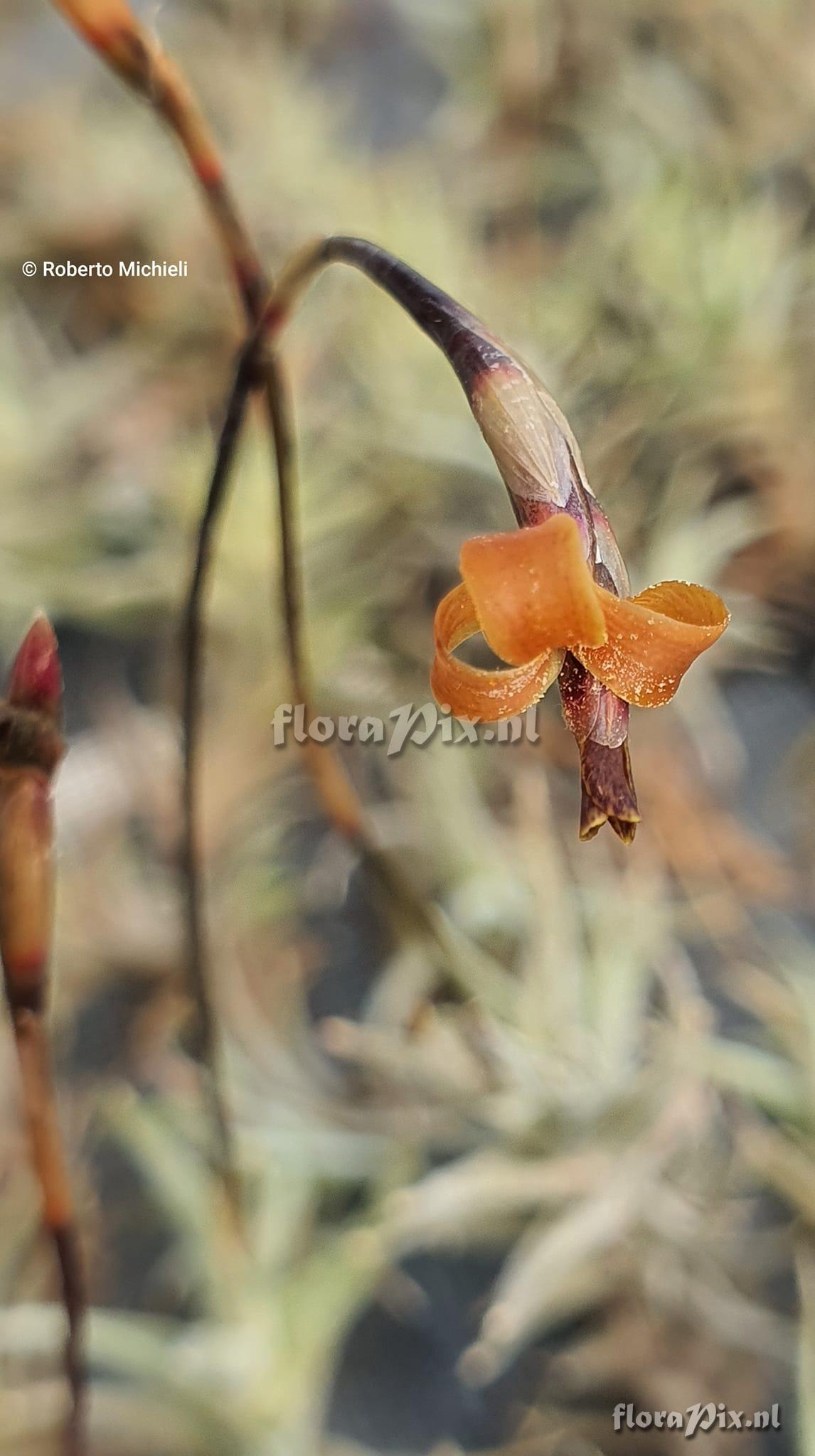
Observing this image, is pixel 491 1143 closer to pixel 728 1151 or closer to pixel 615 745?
pixel 728 1151

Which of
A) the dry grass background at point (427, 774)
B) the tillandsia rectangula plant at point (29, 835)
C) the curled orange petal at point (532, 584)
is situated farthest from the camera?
the dry grass background at point (427, 774)

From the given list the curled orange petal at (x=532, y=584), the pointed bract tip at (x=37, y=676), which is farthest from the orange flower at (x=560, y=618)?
the pointed bract tip at (x=37, y=676)

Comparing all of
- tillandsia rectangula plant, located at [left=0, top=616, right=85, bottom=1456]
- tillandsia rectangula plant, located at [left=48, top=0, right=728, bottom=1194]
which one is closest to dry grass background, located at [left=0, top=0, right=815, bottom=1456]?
tillandsia rectangula plant, located at [left=0, top=616, right=85, bottom=1456]

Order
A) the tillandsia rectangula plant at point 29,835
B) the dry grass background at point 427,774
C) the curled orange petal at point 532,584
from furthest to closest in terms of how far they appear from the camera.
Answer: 1. the dry grass background at point 427,774
2. the tillandsia rectangula plant at point 29,835
3. the curled orange petal at point 532,584

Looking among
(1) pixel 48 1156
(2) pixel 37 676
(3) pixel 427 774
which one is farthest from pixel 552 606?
(3) pixel 427 774

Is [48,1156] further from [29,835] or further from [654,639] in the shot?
[654,639]

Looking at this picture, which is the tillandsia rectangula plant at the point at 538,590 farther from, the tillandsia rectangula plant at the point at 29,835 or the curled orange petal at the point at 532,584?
the tillandsia rectangula plant at the point at 29,835

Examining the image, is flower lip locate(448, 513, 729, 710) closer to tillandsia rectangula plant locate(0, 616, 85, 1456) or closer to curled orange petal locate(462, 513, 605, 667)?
curled orange petal locate(462, 513, 605, 667)
